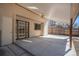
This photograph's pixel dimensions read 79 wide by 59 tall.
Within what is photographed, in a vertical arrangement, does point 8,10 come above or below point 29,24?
above

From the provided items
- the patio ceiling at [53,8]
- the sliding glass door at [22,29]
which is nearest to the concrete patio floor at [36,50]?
the sliding glass door at [22,29]

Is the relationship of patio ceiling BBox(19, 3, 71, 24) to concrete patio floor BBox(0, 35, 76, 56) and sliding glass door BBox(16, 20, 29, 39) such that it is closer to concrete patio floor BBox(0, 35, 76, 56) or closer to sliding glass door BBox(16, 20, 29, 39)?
sliding glass door BBox(16, 20, 29, 39)

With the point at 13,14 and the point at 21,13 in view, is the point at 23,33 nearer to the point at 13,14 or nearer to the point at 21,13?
the point at 21,13

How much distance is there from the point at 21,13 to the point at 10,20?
1978mm

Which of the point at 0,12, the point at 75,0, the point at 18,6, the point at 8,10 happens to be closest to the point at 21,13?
the point at 18,6

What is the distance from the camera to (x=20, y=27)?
1085 cm

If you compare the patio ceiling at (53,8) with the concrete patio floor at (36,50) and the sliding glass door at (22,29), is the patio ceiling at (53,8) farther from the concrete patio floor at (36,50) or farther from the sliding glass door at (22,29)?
the concrete patio floor at (36,50)

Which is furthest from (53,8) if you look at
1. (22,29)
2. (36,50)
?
(22,29)

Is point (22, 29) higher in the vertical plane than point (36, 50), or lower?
higher

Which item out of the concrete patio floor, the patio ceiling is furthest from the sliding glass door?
the concrete patio floor

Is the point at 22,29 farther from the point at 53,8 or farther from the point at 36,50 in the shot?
the point at 36,50

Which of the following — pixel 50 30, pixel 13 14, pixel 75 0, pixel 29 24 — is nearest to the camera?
pixel 75 0

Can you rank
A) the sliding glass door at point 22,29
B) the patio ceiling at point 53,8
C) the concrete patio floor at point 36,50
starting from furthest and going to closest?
the sliding glass door at point 22,29 → the patio ceiling at point 53,8 → the concrete patio floor at point 36,50

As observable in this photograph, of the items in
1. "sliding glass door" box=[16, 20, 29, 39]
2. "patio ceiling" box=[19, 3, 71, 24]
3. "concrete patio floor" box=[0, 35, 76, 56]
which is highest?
"patio ceiling" box=[19, 3, 71, 24]
